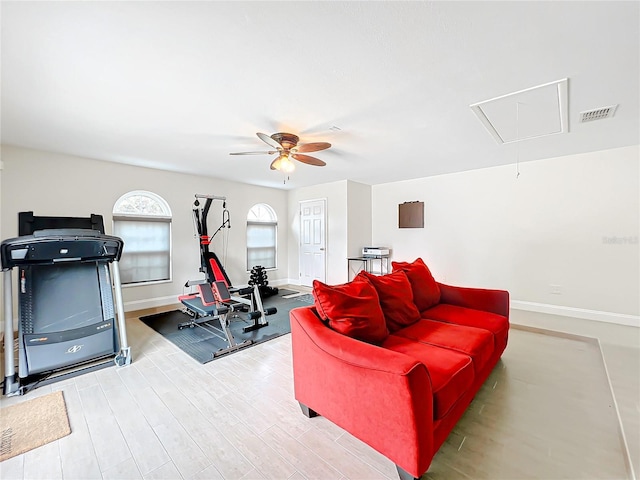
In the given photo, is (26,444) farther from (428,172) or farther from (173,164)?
(428,172)

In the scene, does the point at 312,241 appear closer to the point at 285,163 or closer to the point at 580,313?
the point at 285,163

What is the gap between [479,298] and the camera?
285 centimetres

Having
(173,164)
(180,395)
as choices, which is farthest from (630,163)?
(173,164)

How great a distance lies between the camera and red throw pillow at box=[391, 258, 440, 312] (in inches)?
107

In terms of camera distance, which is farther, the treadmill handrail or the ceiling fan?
the ceiling fan

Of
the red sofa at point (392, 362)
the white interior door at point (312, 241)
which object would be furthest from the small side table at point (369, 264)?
the red sofa at point (392, 362)

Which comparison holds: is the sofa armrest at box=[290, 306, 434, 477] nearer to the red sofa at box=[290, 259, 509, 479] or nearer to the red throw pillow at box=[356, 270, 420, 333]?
the red sofa at box=[290, 259, 509, 479]

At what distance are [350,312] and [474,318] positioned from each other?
1409 mm

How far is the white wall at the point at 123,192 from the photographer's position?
3.63 m

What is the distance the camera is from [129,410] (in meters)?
2.00

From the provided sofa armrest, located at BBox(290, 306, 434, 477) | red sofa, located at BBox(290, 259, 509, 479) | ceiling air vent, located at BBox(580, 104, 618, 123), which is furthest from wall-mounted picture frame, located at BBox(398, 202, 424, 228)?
sofa armrest, located at BBox(290, 306, 434, 477)

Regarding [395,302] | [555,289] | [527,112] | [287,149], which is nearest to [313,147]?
[287,149]

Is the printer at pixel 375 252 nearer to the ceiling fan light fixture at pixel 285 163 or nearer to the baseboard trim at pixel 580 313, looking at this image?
the baseboard trim at pixel 580 313

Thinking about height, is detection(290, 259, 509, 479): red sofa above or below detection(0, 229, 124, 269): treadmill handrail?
below
